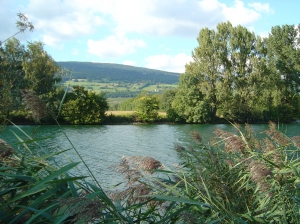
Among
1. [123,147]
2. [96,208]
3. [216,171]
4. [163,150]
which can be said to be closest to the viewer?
[96,208]

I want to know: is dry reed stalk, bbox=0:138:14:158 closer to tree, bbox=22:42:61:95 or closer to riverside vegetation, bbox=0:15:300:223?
riverside vegetation, bbox=0:15:300:223

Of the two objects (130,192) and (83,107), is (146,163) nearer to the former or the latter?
(130,192)

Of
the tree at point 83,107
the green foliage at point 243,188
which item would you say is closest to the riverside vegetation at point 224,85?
the tree at point 83,107

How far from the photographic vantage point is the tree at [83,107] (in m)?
41.6

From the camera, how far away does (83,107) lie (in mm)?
42281

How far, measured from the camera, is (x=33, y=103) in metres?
2.34

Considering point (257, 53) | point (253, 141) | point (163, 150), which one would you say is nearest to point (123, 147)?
point (163, 150)

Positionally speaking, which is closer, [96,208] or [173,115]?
[96,208]

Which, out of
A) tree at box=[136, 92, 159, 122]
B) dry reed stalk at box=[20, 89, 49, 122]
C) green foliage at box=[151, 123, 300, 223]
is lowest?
tree at box=[136, 92, 159, 122]

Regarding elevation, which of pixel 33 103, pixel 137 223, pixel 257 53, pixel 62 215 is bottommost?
pixel 137 223

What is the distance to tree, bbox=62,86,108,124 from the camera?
41562mm

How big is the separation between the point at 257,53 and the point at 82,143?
2816cm

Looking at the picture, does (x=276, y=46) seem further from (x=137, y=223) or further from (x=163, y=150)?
(x=137, y=223)

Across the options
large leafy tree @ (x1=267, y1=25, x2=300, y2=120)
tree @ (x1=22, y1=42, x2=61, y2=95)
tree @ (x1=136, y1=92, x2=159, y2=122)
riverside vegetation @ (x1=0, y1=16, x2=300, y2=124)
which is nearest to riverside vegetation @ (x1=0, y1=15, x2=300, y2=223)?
tree @ (x1=22, y1=42, x2=61, y2=95)
